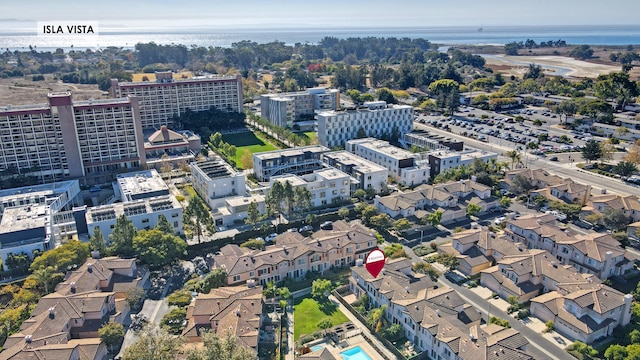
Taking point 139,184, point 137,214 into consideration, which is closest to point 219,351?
point 137,214

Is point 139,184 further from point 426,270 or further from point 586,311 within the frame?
point 586,311

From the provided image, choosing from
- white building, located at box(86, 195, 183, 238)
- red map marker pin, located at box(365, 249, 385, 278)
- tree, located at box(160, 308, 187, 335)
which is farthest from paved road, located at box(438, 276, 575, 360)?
white building, located at box(86, 195, 183, 238)

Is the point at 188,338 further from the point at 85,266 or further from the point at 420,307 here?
the point at 420,307

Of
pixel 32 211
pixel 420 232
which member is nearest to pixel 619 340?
pixel 420 232

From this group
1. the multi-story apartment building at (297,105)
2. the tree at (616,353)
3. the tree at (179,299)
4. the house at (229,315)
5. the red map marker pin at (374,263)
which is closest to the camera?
the tree at (616,353)

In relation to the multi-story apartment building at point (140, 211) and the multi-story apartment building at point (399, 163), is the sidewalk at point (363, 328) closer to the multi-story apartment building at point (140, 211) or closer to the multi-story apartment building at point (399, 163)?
the multi-story apartment building at point (140, 211)

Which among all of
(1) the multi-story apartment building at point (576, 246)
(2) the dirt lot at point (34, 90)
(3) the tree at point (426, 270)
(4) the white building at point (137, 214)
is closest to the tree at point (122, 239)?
(4) the white building at point (137, 214)
